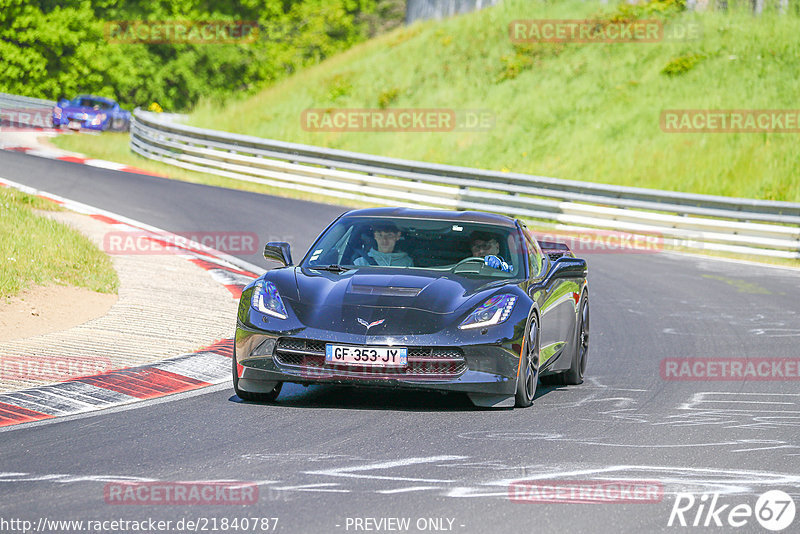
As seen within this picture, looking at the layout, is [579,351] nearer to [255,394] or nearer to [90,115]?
[255,394]

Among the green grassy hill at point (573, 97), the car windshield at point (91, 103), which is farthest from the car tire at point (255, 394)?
the car windshield at point (91, 103)

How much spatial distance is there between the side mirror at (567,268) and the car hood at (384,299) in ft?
2.77

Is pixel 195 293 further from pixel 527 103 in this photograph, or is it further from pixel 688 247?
pixel 527 103

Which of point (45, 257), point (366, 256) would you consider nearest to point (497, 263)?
point (366, 256)

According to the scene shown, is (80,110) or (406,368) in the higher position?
(406,368)

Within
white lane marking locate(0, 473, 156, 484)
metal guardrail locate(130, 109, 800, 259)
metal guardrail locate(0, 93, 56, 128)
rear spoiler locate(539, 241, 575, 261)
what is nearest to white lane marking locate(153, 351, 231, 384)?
rear spoiler locate(539, 241, 575, 261)

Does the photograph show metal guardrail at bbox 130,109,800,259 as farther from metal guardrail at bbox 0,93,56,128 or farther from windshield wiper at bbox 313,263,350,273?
metal guardrail at bbox 0,93,56,128

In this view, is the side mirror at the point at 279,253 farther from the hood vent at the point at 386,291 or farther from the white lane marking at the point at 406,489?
the white lane marking at the point at 406,489

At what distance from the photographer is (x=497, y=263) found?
8.82m

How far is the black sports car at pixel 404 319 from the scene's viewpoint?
7602 millimetres

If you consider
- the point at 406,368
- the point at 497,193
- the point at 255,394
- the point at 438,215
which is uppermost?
the point at 438,215

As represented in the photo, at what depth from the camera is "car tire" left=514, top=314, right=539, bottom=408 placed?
7.92m

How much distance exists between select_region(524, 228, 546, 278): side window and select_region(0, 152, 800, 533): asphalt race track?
91cm

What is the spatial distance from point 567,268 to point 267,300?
2.47 metres
